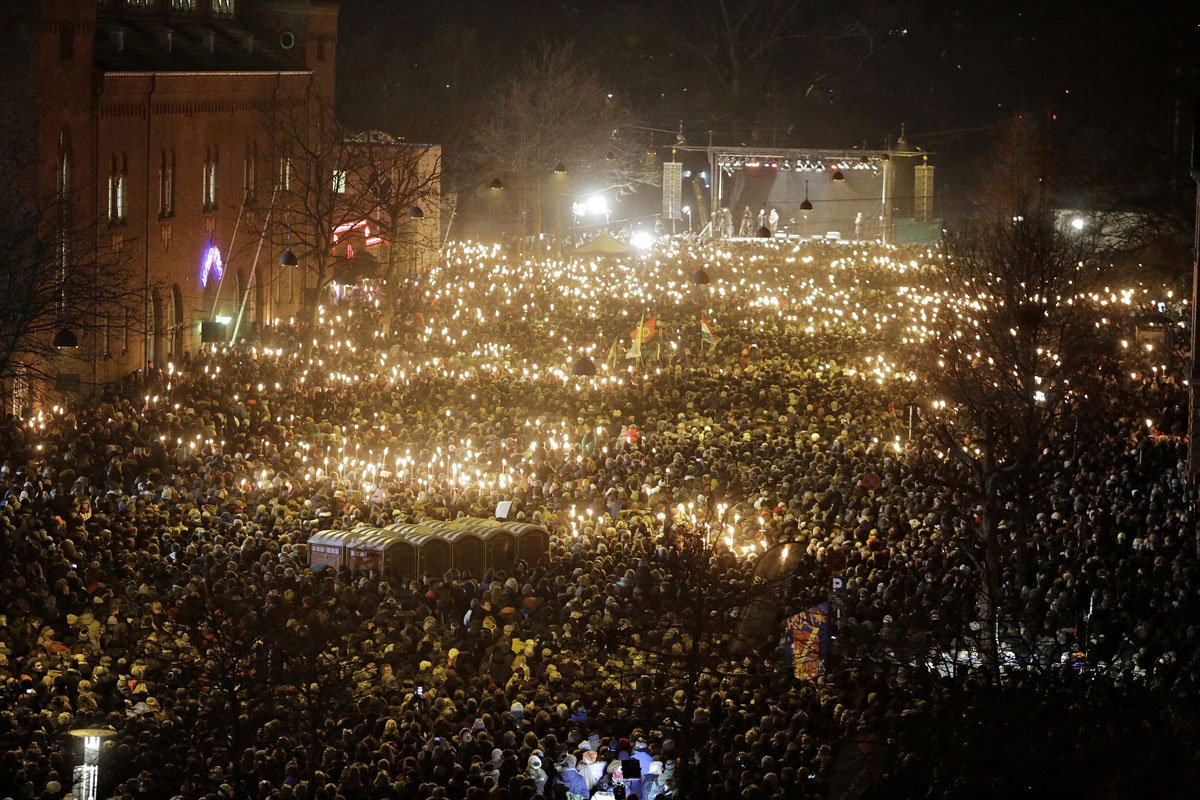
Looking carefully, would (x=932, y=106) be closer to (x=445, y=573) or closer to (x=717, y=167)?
(x=717, y=167)

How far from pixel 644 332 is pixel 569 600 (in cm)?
1868

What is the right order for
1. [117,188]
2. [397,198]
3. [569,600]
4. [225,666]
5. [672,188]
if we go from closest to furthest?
[225,666]
[569,600]
[117,188]
[397,198]
[672,188]

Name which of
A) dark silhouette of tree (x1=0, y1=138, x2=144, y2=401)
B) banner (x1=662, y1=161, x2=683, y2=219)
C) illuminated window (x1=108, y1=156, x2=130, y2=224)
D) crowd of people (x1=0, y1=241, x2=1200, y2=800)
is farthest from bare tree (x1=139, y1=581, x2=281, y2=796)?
banner (x1=662, y1=161, x2=683, y2=219)

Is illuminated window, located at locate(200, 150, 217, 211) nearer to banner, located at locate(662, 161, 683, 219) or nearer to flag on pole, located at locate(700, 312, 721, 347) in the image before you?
flag on pole, located at locate(700, 312, 721, 347)

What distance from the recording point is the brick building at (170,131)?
31.2m

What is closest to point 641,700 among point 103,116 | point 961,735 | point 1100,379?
point 961,735

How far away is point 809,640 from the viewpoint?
16688 millimetres

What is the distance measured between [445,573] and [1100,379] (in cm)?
1635

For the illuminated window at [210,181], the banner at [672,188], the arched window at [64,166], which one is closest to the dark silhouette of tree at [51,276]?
the arched window at [64,166]

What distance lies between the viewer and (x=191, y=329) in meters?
38.9

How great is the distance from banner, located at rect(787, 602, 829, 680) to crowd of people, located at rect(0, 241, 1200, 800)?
1.13ft

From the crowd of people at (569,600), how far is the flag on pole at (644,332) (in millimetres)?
3743

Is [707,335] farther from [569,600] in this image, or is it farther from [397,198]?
[569,600]

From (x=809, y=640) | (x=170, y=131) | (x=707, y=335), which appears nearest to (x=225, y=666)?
(x=809, y=640)
